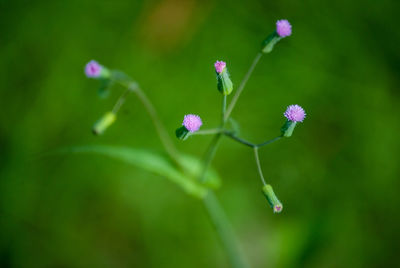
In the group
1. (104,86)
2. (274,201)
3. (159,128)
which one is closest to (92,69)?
(104,86)

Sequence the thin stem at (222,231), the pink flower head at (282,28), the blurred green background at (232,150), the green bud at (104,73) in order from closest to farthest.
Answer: the pink flower head at (282,28), the green bud at (104,73), the thin stem at (222,231), the blurred green background at (232,150)

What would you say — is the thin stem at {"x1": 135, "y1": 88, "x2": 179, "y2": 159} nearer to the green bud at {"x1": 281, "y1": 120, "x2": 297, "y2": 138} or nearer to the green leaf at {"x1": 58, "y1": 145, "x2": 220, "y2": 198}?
the green leaf at {"x1": 58, "y1": 145, "x2": 220, "y2": 198}

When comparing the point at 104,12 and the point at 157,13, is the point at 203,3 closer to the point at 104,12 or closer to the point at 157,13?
the point at 157,13

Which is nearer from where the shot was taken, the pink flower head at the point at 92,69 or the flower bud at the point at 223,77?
the flower bud at the point at 223,77

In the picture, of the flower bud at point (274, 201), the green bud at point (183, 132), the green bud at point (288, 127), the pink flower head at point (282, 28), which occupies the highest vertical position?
the pink flower head at point (282, 28)

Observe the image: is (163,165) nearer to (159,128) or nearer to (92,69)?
(159,128)

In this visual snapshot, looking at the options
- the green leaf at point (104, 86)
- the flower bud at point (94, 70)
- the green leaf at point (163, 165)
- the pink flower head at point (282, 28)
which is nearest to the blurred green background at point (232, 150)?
the green leaf at point (163, 165)

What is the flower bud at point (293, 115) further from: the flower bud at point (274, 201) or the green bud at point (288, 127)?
the flower bud at point (274, 201)
